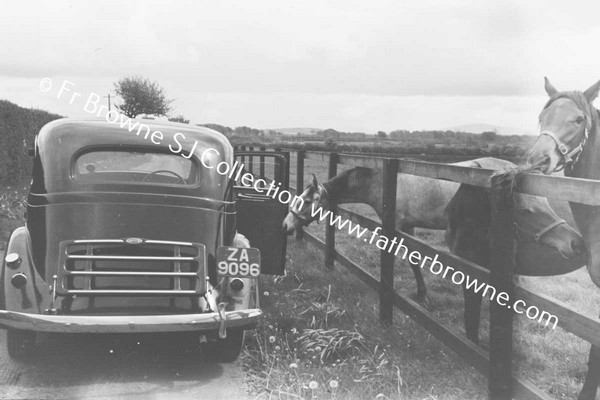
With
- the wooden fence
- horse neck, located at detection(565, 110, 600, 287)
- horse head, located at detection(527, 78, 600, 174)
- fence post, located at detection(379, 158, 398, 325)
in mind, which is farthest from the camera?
fence post, located at detection(379, 158, 398, 325)

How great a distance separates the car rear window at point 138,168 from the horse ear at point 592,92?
2911 mm

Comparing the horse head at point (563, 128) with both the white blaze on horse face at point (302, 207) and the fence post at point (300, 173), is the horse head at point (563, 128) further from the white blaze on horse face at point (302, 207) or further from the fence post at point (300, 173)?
the fence post at point (300, 173)

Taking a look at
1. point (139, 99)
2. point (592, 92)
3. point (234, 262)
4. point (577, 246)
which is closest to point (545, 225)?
point (577, 246)

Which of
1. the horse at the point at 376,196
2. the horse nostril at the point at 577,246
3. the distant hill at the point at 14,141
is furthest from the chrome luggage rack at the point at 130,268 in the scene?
the distant hill at the point at 14,141

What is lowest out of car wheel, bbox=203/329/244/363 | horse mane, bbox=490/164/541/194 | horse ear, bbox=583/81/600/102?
car wheel, bbox=203/329/244/363

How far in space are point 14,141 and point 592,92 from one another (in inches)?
556

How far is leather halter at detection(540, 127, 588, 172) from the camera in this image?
3.48 metres

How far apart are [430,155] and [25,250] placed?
30.0 ft

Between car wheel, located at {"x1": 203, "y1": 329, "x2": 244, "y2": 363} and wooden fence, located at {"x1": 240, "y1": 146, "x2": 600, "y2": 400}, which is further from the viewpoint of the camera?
car wheel, located at {"x1": 203, "y1": 329, "x2": 244, "y2": 363}

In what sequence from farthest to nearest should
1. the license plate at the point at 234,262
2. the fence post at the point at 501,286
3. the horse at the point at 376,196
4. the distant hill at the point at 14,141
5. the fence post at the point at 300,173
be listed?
the distant hill at the point at 14,141
the fence post at the point at 300,173
the horse at the point at 376,196
the license plate at the point at 234,262
the fence post at the point at 501,286

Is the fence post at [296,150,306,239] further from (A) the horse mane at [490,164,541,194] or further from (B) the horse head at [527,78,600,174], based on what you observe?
(A) the horse mane at [490,164,541,194]

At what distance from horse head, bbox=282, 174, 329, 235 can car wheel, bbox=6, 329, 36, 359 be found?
3.25 meters

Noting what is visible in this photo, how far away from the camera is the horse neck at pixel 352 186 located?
7.18 meters

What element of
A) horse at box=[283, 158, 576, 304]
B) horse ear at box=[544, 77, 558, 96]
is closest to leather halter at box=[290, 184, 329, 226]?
horse at box=[283, 158, 576, 304]
